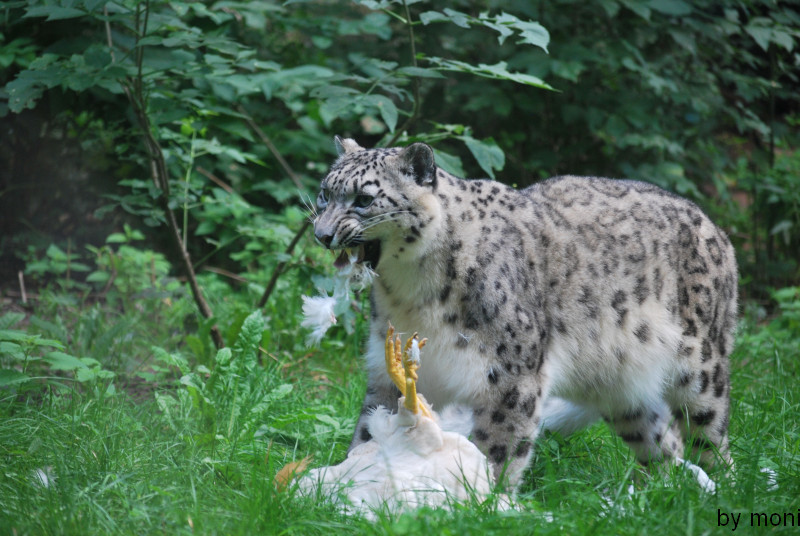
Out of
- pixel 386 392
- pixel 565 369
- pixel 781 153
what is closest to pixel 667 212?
pixel 565 369

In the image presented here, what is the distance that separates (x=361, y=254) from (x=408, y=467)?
1.06 metres

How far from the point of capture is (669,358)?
4.77 meters

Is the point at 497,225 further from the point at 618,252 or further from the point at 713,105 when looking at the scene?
the point at 713,105

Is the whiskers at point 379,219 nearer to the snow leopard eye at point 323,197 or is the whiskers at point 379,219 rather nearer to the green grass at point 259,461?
the snow leopard eye at point 323,197

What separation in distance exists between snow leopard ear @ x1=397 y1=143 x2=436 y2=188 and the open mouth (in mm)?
389

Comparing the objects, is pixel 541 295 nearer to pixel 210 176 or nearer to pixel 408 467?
pixel 408 467

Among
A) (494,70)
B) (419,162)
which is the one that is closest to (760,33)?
(494,70)

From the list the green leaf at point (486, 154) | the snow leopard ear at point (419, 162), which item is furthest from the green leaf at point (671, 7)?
the snow leopard ear at point (419, 162)

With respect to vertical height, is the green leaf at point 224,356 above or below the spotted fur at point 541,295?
below

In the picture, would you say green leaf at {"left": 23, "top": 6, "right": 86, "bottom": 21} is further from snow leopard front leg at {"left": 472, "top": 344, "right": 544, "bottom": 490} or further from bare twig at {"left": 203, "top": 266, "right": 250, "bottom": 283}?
bare twig at {"left": 203, "top": 266, "right": 250, "bottom": 283}

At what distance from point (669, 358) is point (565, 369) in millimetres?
656

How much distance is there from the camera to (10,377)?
4.57m

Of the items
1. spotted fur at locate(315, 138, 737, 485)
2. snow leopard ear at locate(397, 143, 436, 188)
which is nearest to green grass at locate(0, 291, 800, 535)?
spotted fur at locate(315, 138, 737, 485)

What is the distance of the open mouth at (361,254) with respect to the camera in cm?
412
